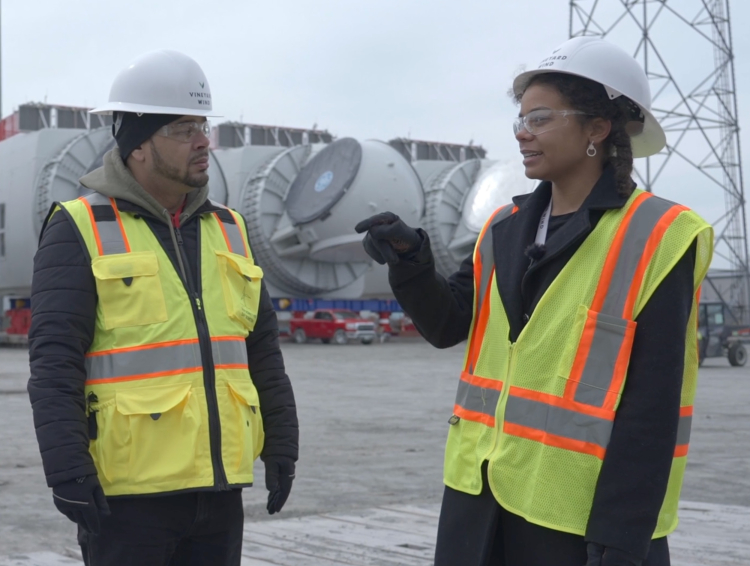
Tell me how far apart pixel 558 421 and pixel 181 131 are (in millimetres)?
1481

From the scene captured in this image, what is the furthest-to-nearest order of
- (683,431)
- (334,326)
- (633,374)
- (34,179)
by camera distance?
1. (334,326)
2. (34,179)
3. (683,431)
4. (633,374)

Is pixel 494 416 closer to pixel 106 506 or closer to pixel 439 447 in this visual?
pixel 106 506

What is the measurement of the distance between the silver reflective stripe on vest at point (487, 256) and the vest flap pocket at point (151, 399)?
2.81 ft

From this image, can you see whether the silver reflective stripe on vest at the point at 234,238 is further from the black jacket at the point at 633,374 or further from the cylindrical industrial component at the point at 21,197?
the cylindrical industrial component at the point at 21,197

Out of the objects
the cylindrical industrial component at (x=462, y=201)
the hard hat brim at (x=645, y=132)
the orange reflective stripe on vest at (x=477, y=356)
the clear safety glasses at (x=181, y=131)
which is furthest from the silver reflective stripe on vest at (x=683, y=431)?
the cylindrical industrial component at (x=462, y=201)

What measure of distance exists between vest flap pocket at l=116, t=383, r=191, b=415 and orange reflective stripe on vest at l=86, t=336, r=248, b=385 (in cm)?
Result: 4

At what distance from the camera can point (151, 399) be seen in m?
2.88

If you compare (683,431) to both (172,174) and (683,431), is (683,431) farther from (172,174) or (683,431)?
(172,174)

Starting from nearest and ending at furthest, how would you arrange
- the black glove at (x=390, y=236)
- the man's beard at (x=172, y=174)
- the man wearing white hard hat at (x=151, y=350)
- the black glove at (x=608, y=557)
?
1. the black glove at (x=608, y=557)
2. the black glove at (x=390, y=236)
3. the man wearing white hard hat at (x=151, y=350)
4. the man's beard at (x=172, y=174)

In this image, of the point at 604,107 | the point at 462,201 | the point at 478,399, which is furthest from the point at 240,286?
the point at 462,201

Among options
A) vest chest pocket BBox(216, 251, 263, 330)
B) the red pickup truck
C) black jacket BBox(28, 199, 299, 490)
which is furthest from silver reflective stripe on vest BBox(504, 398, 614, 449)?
the red pickup truck

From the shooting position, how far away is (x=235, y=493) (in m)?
3.04

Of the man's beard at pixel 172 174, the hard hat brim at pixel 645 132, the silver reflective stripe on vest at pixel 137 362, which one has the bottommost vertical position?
the silver reflective stripe on vest at pixel 137 362

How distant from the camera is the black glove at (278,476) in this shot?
3.26m
